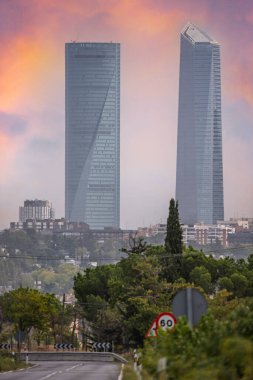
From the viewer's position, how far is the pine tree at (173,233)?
97.2 m

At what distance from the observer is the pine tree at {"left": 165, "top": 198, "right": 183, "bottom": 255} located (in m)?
97.2

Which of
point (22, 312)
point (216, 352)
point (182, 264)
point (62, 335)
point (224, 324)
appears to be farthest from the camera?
point (62, 335)

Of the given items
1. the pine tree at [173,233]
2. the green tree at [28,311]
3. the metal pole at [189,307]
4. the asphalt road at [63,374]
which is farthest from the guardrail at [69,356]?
the metal pole at [189,307]

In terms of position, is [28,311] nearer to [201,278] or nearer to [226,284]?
[201,278]

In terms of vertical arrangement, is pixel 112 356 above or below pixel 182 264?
below

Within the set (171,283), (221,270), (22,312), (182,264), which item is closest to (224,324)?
(171,283)

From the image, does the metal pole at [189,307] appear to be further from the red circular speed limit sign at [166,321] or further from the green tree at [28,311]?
the green tree at [28,311]

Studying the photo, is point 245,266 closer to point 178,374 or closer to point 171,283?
point 171,283

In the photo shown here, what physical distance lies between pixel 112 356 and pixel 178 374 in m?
81.3

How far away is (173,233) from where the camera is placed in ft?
322

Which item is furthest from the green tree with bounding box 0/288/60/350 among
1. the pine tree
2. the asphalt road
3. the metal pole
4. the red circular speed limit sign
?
the metal pole

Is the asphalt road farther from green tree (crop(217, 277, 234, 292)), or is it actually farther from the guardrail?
the guardrail

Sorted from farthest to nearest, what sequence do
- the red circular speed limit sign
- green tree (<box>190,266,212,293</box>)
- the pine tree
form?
green tree (<box>190,266,212,293</box>)
the pine tree
the red circular speed limit sign

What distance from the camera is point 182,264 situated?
100375 millimetres
